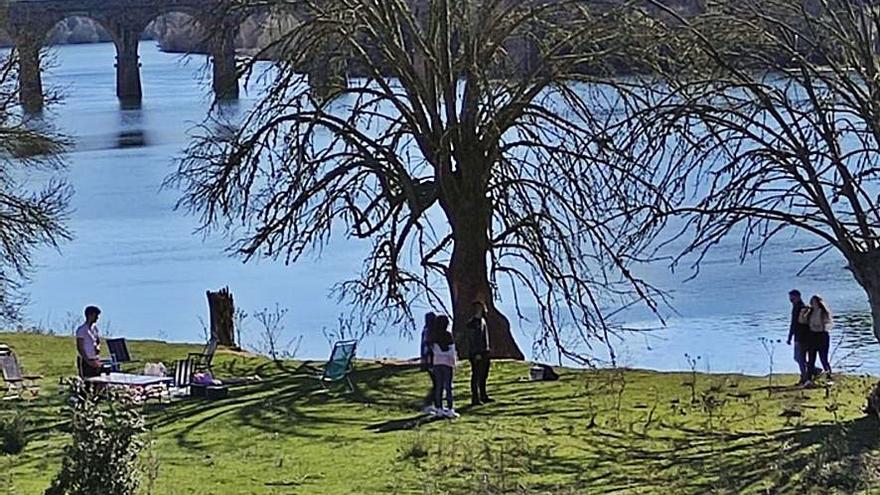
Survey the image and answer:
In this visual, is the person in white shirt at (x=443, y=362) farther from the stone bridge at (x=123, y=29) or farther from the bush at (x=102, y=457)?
the stone bridge at (x=123, y=29)

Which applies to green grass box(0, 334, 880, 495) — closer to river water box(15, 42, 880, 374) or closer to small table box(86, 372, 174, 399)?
small table box(86, 372, 174, 399)

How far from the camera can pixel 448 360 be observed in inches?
614

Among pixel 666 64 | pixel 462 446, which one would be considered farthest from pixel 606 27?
pixel 462 446

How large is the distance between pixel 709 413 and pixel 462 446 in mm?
3293

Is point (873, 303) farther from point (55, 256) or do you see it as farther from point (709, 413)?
point (55, 256)

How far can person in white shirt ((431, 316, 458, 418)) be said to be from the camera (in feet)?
51.2

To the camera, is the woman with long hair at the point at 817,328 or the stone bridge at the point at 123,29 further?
the stone bridge at the point at 123,29

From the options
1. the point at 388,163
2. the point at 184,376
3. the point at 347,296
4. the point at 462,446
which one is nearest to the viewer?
the point at 462,446

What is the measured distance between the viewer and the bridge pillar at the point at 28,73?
89.8 feet

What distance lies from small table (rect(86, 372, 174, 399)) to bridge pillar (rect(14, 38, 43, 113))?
10726 millimetres

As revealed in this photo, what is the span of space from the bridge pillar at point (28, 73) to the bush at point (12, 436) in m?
13.2

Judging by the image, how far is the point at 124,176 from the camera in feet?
147

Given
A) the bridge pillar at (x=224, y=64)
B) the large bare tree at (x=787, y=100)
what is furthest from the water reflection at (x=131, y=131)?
the large bare tree at (x=787, y=100)

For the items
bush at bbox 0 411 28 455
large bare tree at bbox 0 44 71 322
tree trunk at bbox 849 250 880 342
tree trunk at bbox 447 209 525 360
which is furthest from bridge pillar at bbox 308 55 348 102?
tree trunk at bbox 849 250 880 342
